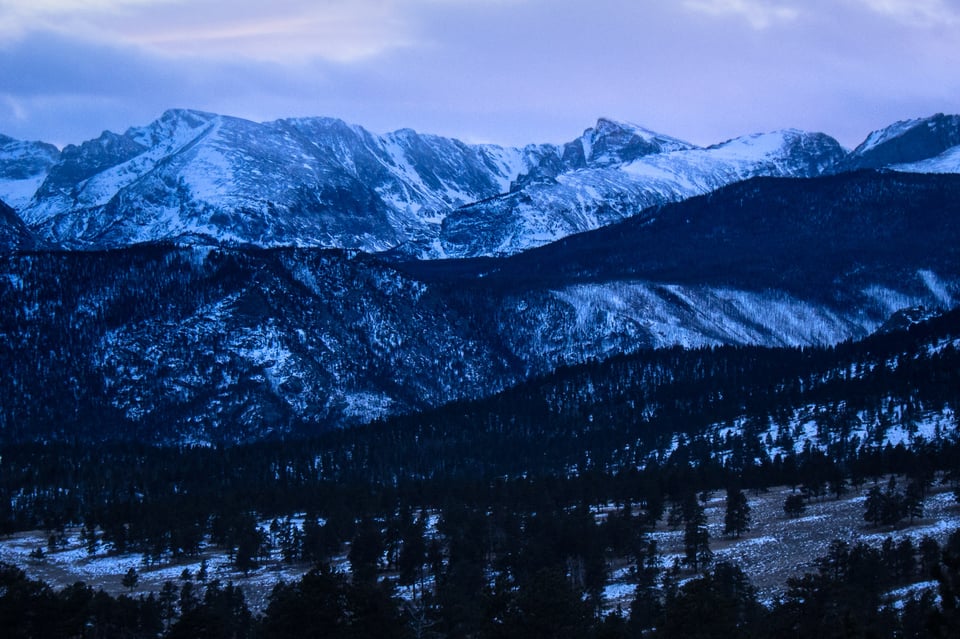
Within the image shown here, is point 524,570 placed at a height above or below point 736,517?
below

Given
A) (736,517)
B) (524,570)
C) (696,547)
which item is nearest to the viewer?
(524,570)

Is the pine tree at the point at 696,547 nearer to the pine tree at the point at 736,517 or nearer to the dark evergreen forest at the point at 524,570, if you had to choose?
the dark evergreen forest at the point at 524,570

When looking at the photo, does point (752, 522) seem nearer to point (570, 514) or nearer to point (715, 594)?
point (570, 514)

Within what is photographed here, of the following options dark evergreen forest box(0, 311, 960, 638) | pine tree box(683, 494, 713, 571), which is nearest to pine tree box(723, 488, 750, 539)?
dark evergreen forest box(0, 311, 960, 638)

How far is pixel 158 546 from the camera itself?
563ft

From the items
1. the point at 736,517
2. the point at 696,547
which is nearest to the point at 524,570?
the point at 696,547

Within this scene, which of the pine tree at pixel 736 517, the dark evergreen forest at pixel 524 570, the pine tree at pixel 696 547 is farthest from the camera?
the pine tree at pixel 736 517

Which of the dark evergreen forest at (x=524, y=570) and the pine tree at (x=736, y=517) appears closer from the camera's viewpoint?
the dark evergreen forest at (x=524, y=570)

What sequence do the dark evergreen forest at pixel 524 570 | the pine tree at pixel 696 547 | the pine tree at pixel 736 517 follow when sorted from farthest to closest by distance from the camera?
the pine tree at pixel 736 517 → the pine tree at pixel 696 547 → the dark evergreen forest at pixel 524 570

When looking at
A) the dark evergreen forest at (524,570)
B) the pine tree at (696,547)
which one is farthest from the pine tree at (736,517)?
the pine tree at (696,547)

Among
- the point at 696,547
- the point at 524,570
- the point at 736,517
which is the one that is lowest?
the point at 524,570

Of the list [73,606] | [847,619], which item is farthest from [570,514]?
[847,619]

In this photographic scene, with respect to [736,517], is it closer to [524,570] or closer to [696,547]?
[696,547]

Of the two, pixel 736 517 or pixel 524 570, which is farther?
pixel 736 517
